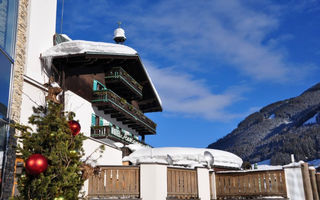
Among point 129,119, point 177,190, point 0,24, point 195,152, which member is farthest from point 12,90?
point 129,119

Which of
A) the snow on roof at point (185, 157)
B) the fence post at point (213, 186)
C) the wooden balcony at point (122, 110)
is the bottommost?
the fence post at point (213, 186)

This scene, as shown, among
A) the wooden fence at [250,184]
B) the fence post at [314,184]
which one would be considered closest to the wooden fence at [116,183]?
the wooden fence at [250,184]

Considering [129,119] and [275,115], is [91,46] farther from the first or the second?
[275,115]

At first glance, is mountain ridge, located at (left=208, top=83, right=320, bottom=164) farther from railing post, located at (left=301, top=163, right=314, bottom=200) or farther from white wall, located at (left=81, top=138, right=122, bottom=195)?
railing post, located at (left=301, top=163, right=314, bottom=200)

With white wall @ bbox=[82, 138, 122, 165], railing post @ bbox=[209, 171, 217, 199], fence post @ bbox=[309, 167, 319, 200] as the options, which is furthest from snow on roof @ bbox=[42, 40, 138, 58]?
fence post @ bbox=[309, 167, 319, 200]

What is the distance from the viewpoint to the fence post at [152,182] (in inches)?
421

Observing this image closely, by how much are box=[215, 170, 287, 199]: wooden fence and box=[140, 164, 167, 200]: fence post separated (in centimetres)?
335

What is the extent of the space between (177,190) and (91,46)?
409 inches

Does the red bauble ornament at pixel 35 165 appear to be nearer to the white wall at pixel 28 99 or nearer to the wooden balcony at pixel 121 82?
the white wall at pixel 28 99

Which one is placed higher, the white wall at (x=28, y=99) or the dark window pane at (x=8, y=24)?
the dark window pane at (x=8, y=24)

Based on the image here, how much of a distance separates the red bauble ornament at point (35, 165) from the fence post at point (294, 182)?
28.5ft

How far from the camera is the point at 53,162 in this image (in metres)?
6.25

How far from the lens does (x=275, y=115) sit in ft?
473

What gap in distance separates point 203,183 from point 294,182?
3.25 meters
